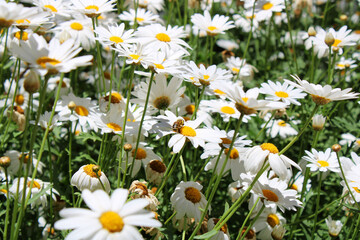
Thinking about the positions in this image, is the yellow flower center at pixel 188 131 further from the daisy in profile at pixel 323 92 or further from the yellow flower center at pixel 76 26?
the yellow flower center at pixel 76 26

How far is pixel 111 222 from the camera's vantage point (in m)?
0.80

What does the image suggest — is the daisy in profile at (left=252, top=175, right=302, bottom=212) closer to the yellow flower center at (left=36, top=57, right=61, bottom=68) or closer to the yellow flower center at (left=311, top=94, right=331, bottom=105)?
the yellow flower center at (left=311, top=94, right=331, bottom=105)

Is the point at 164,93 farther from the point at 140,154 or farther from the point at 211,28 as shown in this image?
the point at 211,28

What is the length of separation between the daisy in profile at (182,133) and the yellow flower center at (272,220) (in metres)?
0.57

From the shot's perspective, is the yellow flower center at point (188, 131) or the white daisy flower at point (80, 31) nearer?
the yellow flower center at point (188, 131)

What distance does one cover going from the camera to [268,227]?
1665 millimetres

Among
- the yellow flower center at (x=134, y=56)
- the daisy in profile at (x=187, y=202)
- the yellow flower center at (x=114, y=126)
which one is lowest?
the daisy in profile at (x=187, y=202)

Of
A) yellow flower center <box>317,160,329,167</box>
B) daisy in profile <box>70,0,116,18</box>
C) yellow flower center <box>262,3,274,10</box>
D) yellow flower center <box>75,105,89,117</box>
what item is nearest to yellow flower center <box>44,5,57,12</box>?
daisy in profile <box>70,0,116,18</box>

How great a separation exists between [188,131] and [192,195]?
0.70 ft

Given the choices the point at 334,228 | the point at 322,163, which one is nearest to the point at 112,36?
the point at 322,163

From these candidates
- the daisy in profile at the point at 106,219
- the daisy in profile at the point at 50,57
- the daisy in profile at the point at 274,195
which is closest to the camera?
the daisy in profile at the point at 106,219

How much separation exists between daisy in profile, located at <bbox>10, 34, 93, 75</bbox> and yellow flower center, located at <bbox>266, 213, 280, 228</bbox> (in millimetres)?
1081

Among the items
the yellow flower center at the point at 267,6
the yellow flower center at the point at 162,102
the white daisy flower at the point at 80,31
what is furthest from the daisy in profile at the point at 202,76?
the yellow flower center at the point at 267,6

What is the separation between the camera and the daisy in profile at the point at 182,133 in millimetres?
1252
